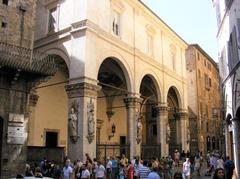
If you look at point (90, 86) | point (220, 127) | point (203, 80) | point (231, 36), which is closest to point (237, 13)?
point (231, 36)

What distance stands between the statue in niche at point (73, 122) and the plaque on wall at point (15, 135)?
145 inches

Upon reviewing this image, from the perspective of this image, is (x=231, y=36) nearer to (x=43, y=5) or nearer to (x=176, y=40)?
(x=43, y=5)

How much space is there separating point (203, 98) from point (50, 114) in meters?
22.2

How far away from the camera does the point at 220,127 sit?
42.7 meters

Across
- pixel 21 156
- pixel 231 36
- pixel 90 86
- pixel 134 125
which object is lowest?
pixel 21 156

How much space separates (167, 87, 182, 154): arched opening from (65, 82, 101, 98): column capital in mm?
Answer: 12589

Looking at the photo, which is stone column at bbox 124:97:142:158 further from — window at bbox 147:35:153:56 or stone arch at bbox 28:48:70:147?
window at bbox 147:35:153:56

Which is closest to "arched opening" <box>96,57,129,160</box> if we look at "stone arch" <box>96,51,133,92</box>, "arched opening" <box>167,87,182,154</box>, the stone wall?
"stone arch" <box>96,51,133,92</box>

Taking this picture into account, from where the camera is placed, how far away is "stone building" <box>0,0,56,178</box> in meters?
11.4

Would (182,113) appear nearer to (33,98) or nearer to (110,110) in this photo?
(110,110)

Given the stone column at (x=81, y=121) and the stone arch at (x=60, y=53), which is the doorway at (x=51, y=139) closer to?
the stone column at (x=81, y=121)

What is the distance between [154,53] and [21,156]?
48.6 feet

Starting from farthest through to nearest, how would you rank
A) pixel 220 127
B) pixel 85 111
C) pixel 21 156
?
pixel 220 127
pixel 85 111
pixel 21 156

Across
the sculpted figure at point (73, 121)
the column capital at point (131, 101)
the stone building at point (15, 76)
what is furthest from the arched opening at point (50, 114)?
the stone building at point (15, 76)
